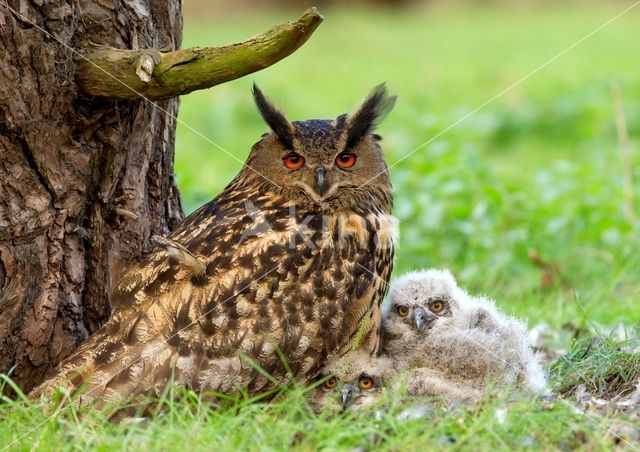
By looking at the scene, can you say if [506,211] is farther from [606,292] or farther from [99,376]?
[99,376]

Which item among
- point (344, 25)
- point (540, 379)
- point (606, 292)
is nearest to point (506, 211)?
point (606, 292)

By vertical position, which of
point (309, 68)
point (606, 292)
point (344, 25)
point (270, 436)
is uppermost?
point (344, 25)

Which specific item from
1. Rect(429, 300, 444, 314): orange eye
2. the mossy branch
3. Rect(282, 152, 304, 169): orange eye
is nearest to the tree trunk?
the mossy branch

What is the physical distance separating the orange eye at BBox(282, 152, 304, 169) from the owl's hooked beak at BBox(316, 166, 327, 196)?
11cm

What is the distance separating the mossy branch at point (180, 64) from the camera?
355 cm

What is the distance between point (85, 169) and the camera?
161 inches

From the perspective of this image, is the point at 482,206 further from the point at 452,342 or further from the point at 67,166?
the point at 67,166

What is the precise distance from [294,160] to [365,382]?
979mm

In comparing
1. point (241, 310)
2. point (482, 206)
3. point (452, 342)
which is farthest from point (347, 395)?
point (482, 206)

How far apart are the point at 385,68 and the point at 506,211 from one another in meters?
9.79

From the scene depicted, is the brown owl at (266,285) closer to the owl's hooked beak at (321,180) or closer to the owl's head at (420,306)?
the owl's hooked beak at (321,180)

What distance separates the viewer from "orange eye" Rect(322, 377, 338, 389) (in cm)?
401

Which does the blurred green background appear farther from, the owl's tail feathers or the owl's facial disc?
the owl's tail feathers

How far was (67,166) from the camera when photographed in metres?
4.04
